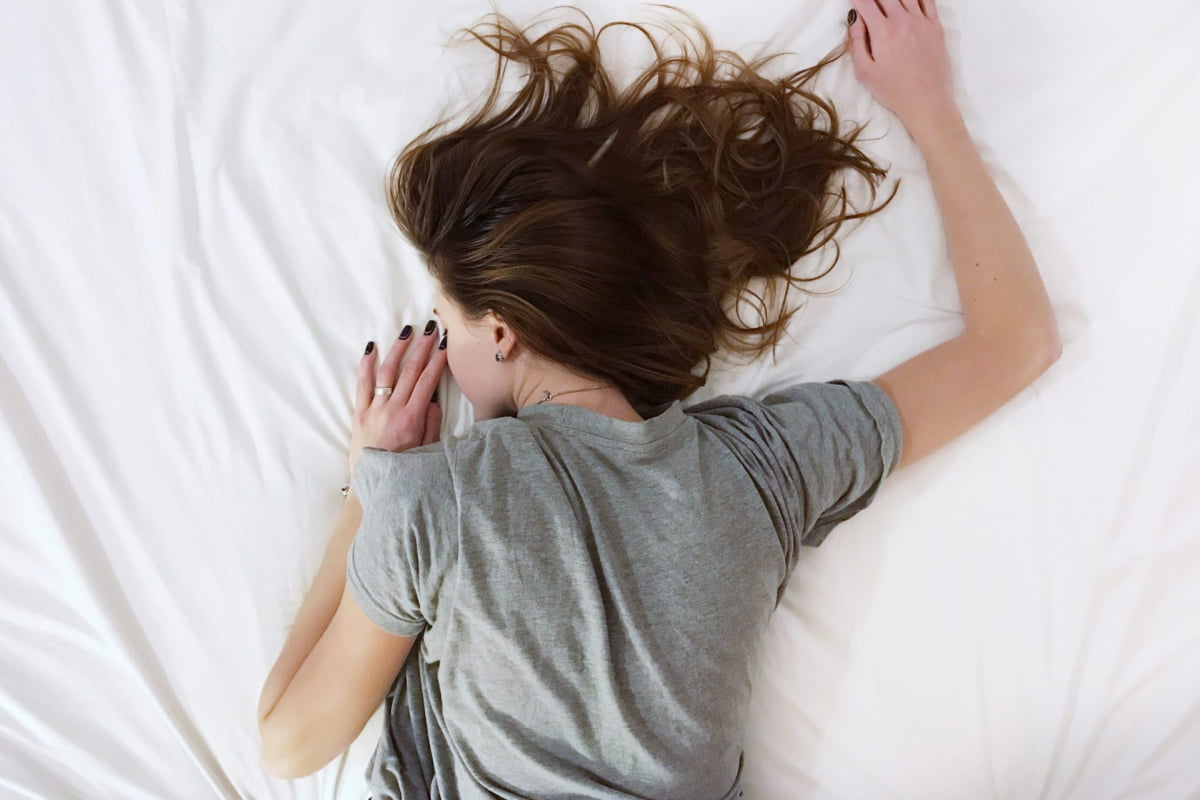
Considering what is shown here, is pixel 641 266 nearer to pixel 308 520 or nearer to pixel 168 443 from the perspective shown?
pixel 308 520

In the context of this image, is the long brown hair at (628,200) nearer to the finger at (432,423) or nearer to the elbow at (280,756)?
the finger at (432,423)

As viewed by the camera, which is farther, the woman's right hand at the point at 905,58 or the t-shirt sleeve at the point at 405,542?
the woman's right hand at the point at 905,58

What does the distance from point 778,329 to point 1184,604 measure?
63cm

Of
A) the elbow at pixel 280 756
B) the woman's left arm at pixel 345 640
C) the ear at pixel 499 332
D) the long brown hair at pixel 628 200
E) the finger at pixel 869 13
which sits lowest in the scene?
the elbow at pixel 280 756

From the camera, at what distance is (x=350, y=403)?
110 cm

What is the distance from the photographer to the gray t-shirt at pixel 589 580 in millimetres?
827

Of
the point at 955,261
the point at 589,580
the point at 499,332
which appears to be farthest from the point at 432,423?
the point at 955,261

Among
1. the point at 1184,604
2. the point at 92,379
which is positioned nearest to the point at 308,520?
the point at 92,379

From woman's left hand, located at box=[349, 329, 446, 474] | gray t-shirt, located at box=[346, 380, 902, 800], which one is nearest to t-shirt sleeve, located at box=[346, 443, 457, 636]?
gray t-shirt, located at box=[346, 380, 902, 800]

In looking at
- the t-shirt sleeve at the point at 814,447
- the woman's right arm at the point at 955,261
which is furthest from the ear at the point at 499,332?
the woman's right arm at the point at 955,261

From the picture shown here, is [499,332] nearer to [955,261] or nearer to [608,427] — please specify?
[608,427]

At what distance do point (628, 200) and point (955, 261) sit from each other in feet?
1.49

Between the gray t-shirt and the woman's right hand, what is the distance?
0.48 metres

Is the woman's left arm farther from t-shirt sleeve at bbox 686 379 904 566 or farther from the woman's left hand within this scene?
t-shirt sleeve at bbox 686 379 904 566
